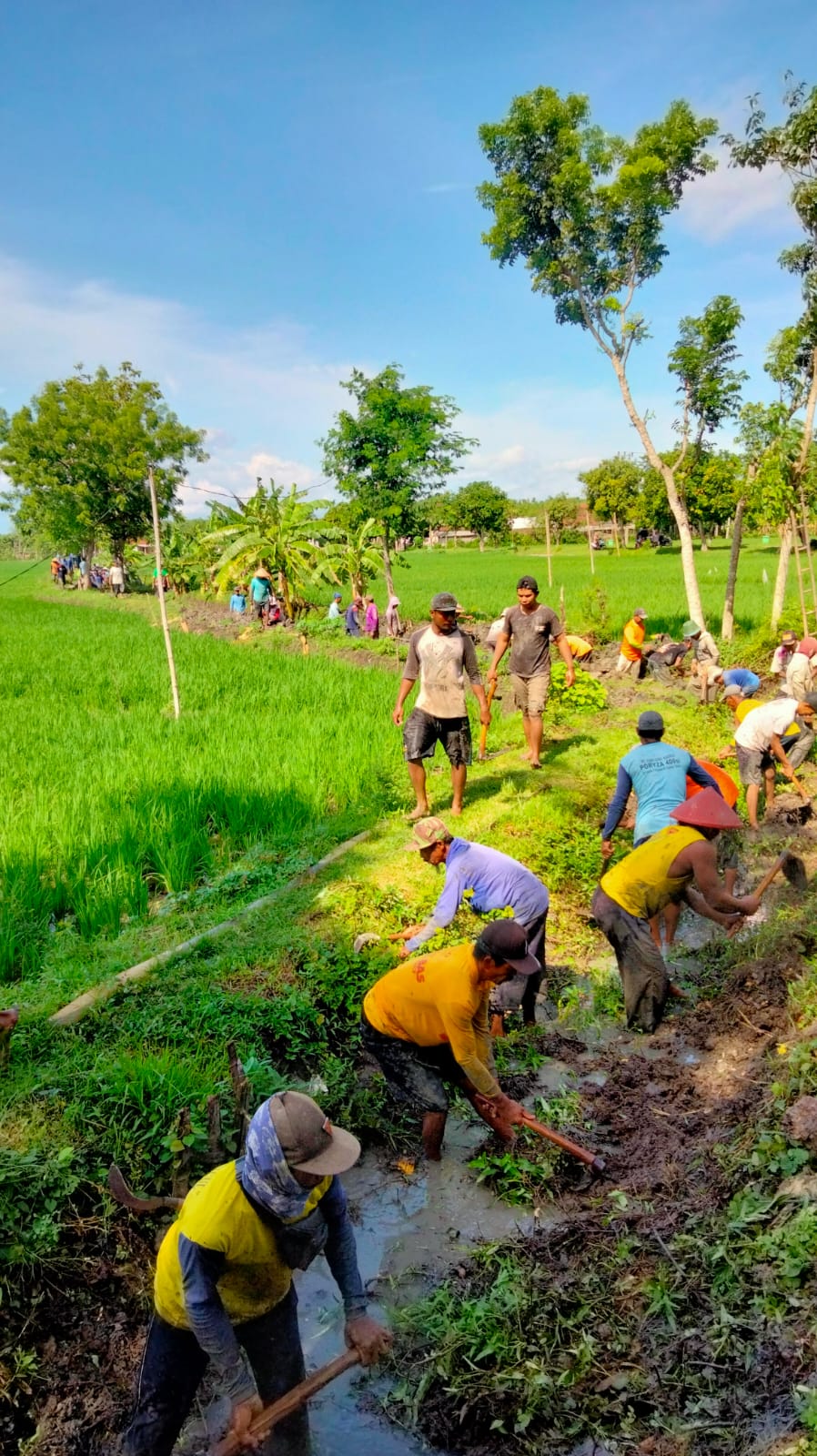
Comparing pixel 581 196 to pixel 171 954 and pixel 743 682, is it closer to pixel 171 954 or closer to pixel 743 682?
pixel 743 682

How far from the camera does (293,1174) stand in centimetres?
212

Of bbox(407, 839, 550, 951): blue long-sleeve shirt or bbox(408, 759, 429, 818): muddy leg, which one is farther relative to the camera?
bbox(408, 759, 429, 818): muddy leg

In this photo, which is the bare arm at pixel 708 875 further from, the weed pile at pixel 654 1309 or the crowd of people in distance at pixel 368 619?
the crowd of people in distance at pixel 368 619

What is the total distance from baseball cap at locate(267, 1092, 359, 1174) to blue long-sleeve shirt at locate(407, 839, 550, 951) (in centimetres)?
223

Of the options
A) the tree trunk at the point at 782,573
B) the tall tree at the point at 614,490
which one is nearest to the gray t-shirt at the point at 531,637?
the tree trunk at the point at 782,573

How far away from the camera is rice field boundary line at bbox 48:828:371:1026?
4.34 meters

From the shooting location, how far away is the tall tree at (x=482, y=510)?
6116cm

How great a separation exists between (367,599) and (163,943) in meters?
14.1

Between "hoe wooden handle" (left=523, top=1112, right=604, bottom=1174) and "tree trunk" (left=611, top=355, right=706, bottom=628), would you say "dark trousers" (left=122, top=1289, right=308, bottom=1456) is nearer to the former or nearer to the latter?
"hoe wooden handle" (left=523, top=1112, right=604, bottom=1174)

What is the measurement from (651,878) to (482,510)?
58.7 metres

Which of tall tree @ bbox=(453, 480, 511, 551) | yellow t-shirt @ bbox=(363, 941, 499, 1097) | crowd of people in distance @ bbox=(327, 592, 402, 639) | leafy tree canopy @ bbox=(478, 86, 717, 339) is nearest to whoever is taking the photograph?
yellow t-shirt @ bbox=(363, 941, 499, 1097)

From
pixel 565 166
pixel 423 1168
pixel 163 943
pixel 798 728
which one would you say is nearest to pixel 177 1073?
pixel 423 1168

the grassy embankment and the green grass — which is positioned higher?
the green grass

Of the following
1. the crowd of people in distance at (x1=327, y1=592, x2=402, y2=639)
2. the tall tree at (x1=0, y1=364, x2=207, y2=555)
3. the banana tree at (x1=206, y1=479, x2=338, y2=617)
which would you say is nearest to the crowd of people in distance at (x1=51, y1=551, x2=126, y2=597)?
the tall tree at (x1=0, y1=364, x2=207, y2=555)
